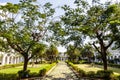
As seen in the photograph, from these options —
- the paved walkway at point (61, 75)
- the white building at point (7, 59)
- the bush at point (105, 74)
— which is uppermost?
the white building at point (7, 59)

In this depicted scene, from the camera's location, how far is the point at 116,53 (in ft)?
216

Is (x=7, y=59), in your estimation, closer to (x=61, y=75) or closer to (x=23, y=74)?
(x=61, y=75)

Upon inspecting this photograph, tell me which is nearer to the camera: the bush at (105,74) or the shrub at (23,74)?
the bush at (105,74)

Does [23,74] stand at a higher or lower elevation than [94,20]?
lower

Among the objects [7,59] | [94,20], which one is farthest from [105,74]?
[7,59]

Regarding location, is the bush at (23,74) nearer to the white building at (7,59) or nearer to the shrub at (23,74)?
the shrub at (23,74)

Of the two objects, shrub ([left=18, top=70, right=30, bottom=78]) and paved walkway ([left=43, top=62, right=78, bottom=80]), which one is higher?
shrub ([left=18, top=70, right=30, bottom=78])

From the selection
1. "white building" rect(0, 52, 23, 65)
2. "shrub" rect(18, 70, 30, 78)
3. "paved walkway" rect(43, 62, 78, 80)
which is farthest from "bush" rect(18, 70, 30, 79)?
"white building" rect(0, 52, 23, 65)

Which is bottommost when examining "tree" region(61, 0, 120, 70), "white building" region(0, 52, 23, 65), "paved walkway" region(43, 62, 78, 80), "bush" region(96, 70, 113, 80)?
"paved walkway" region(43, 62, 78, 80)

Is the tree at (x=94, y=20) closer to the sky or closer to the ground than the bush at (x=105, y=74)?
closer to the sky

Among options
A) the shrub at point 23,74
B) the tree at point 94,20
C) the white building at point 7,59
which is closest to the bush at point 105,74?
the tree at point 94,20

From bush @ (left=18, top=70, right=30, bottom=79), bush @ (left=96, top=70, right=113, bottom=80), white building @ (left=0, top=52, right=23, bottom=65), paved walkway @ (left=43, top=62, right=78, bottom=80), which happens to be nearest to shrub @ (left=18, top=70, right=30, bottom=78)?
bush @ (left=18, top=70, right=30, bottom=79)

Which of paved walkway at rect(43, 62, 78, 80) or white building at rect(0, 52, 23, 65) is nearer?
paved walkway at rect(43, 62, 78, 80)

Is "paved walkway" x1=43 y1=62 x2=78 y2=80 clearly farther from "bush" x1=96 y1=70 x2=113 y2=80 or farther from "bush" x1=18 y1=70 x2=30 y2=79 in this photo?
"bush" x1=96 y1=70 x2=113 y2=80
